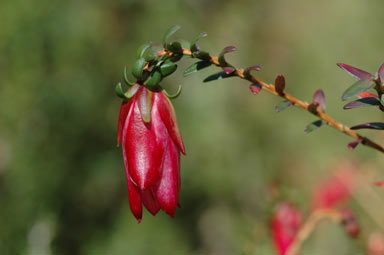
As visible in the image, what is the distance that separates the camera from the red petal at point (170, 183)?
550 millimetres

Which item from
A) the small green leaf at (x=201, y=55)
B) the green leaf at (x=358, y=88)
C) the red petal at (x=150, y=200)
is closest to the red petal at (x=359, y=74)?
the green leaf at (x=358, y=88)

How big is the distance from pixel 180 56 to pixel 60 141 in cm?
142

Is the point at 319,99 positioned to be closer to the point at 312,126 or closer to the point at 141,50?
the point at 312,126

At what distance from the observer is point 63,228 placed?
208 centimetres

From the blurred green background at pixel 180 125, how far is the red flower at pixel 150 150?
0.43 meters

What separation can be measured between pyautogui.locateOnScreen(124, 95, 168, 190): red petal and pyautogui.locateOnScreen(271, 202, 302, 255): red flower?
0.44 meters

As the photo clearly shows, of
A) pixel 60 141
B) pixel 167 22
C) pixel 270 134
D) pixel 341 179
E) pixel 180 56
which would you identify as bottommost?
pixel 270 134

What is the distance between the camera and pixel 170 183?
22.0 inches

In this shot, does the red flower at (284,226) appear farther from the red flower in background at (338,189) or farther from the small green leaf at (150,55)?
the small green leaf at (150,55)

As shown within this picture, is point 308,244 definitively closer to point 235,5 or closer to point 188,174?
point 188,174

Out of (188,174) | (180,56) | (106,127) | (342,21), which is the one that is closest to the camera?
(180,56)

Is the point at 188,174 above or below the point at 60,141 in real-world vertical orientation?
below

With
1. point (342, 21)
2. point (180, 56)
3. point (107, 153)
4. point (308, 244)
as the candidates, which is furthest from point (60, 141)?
point (342, 21)

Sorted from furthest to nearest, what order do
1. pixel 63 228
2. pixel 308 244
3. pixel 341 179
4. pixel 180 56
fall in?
pixel 63 228 → pixel 308 244 → pixel 341 179 → pixel 180 56
